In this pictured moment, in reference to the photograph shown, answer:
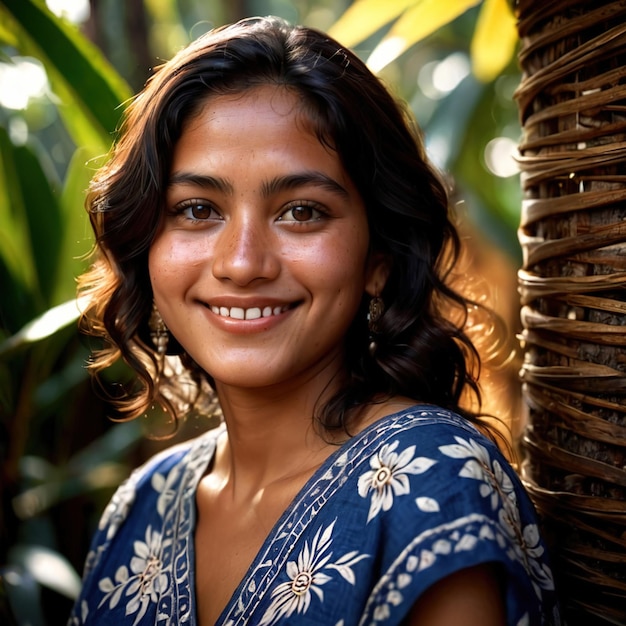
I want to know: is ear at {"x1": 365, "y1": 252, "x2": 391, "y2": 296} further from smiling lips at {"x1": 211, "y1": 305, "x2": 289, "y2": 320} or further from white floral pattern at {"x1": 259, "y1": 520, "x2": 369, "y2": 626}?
white floral pattern at {"x1": 259, "y1": 520, "x2": 369, "y2": 626}

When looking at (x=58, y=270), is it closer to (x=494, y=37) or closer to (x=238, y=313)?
(x=238, y=313)

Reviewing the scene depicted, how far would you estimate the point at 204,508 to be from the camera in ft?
4.65

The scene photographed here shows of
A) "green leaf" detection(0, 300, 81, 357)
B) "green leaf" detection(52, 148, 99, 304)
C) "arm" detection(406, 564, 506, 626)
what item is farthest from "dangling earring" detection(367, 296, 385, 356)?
"green leaf" detection(52, 148, 99, 304)

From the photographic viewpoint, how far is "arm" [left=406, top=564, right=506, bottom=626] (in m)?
0.92

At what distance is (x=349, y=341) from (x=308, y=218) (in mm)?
265

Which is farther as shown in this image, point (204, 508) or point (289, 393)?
point (204, 508)

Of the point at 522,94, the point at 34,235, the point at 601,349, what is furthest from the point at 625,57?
the point at 34,235

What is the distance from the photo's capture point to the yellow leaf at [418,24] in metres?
1.42

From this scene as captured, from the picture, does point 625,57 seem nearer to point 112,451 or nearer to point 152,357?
point 152,357

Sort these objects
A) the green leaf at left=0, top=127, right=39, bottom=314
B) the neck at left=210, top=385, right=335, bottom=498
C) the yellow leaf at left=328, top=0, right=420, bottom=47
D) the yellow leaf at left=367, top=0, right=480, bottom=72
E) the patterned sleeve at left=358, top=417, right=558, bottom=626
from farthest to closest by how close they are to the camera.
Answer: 1. the green leaf at left=0, top=127, right=39, bottom=314
2. the yellow leaf at left=328, top=0, right=420, bottom=47
3. the yellow leaf at left=367, top=0, right=480, bottom=72
4. the neck at left=210, top=385, right=335, bottom=498
5. the patterned sleeve at left=358, top=417, right=558, bottom=626

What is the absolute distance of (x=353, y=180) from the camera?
1.21 meters

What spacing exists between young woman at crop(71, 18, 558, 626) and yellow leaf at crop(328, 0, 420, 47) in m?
0.31

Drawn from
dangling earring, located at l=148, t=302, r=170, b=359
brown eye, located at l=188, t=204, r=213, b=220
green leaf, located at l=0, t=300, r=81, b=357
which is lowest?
dangling earring, located at l=148, t=302, r=170, b=359

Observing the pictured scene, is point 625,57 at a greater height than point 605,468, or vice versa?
point 625,57
